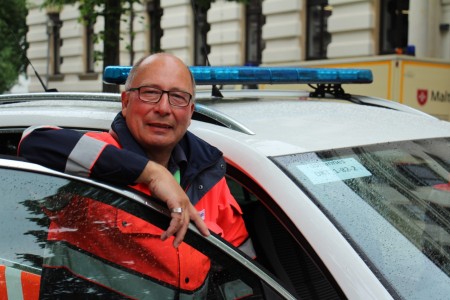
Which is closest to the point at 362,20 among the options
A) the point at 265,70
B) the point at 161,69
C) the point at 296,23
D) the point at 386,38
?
the point at 386,38

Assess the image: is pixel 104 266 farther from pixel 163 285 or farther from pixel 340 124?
pixel 340 124

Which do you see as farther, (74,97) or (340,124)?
(74,97)

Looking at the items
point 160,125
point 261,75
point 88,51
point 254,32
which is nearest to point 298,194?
point 160,125

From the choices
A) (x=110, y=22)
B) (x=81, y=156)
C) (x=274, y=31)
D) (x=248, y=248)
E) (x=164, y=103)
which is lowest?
(x=248, y=248)

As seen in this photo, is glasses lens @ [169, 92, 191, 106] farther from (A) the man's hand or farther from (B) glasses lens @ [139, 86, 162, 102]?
(A) the man's hand

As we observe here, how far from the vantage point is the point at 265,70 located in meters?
2.95

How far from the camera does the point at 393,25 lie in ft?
48.0

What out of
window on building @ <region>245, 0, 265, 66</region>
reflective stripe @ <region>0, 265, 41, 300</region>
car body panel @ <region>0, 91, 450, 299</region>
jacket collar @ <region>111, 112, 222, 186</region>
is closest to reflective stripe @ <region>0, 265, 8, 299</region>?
reflective stripe @ <region>0, 265, 41, 300</region>

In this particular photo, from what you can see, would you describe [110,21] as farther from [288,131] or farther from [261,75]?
[288,131]

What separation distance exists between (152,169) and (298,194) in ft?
1.33

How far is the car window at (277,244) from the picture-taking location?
6.72 ft

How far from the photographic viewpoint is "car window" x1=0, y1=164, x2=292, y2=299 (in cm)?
168

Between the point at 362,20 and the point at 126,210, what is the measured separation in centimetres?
1367

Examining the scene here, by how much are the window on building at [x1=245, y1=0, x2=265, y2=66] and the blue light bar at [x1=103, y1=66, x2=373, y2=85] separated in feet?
47.3
